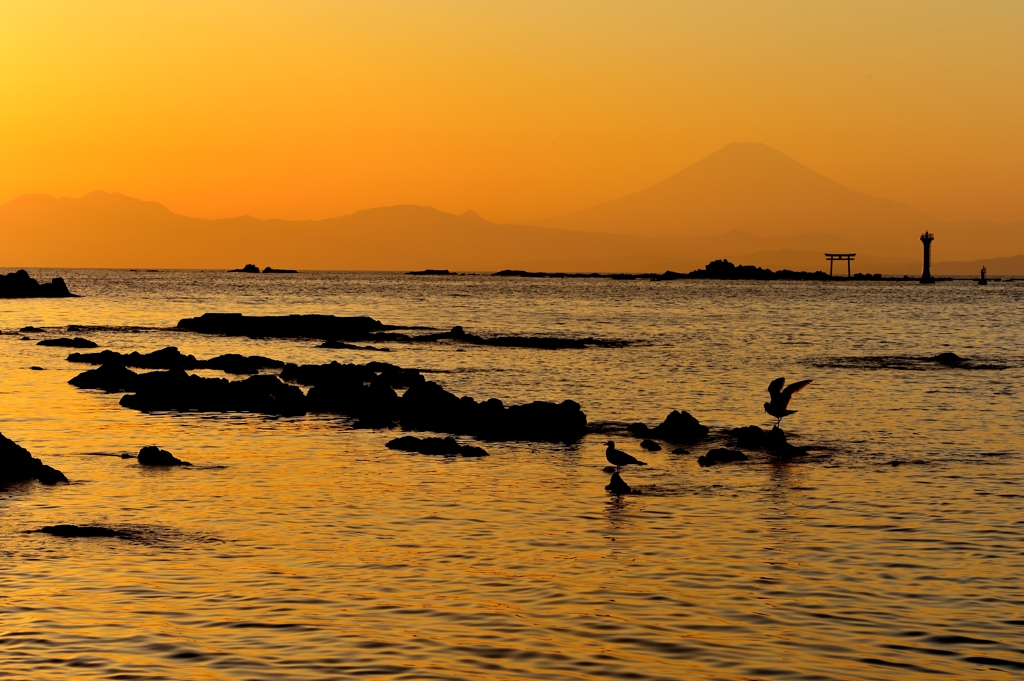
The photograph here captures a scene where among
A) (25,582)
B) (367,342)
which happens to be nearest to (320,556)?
(25,582)

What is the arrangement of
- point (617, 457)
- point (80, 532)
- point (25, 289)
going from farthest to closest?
1. point (25, 289)
2. point (617, 457)
3. point (80, 532)

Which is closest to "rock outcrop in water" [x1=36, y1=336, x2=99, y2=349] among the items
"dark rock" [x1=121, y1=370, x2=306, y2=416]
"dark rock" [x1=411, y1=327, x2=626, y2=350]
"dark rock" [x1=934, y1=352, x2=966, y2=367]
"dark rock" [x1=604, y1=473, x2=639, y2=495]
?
"dark rock" [x1=411, y1=327, x2=626, y2=350]

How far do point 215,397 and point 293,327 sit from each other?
42.2 metres

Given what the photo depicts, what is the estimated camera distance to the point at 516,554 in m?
16.5

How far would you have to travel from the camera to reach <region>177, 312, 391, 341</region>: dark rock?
7700 centimetres

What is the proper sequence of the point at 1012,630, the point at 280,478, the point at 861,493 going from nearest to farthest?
the point at 1012,630
the point at 861,493
the point at 280,478

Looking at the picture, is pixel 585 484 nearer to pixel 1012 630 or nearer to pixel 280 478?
pixel 280 478

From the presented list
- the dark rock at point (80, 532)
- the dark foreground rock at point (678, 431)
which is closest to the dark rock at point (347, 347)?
the dark foreground rock at point (678, 431)

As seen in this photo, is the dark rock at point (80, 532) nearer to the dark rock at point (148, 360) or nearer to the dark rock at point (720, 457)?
the dark rock at point (720, 457)

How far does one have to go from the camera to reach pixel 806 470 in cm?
2444

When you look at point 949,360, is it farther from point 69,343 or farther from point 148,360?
point 69,343

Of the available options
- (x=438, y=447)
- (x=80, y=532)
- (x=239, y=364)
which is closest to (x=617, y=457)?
(x=438, y=447)

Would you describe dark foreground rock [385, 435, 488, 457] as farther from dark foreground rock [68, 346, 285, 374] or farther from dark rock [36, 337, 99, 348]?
dark rock [36, 337, 99, 348]

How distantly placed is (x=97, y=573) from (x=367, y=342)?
56063mm
